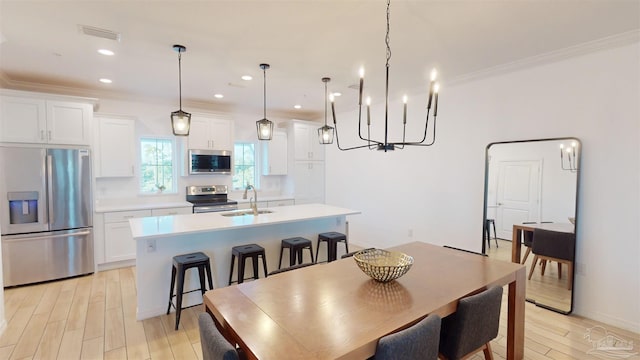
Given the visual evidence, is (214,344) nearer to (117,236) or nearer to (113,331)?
(113,331)

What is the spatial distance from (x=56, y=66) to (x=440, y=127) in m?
4.87

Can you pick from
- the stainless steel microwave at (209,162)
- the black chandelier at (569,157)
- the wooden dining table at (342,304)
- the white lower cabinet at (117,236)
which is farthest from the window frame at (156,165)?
the black chandelier at (569,157)

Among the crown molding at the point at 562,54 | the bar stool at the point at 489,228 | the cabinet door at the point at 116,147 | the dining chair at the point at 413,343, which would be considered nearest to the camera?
the dining chair at the point at 413,343

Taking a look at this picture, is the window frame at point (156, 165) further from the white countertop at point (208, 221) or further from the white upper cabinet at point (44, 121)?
the white countertop at point (208, 221)

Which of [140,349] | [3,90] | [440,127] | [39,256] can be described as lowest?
[140,349]

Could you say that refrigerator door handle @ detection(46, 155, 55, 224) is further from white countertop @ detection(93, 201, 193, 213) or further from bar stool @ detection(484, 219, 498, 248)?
bar stool @ detection(484, 219, 498, 248)

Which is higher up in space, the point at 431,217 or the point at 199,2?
the point at 199,2

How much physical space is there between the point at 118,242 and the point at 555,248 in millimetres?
5544

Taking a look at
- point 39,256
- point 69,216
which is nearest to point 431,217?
point 69,216

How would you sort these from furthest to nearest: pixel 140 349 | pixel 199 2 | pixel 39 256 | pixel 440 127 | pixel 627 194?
pixel 440 127, pixel 39 256, pixel 627 194, pixel 140 349, pixel 199 2

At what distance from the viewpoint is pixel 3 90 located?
371 centimetres

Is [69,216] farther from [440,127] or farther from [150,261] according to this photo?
[440,127]

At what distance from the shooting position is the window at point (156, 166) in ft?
17.2

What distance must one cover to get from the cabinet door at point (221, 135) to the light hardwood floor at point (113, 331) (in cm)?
280
